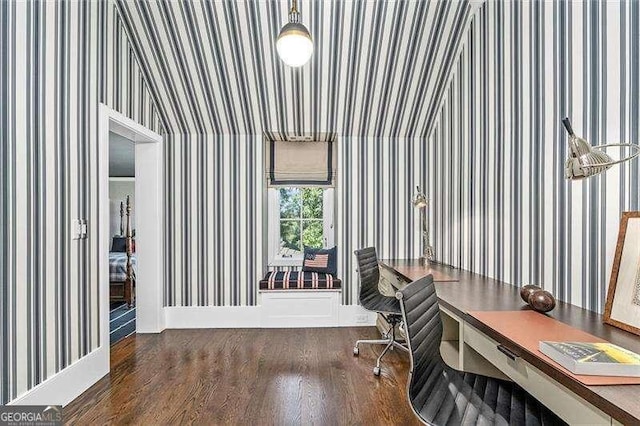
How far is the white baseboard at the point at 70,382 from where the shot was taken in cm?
203

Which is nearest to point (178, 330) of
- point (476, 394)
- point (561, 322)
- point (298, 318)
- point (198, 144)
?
point (298, 318)

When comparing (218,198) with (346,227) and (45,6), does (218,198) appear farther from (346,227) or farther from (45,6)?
(45,6)

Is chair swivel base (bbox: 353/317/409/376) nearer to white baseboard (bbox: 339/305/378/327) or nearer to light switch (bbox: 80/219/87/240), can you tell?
white baseboard (bbox: 339/305/378/327)

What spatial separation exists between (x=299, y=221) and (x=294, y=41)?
2.58 metres

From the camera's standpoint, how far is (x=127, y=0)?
275 centimetres

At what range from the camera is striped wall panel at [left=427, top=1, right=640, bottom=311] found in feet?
5.31

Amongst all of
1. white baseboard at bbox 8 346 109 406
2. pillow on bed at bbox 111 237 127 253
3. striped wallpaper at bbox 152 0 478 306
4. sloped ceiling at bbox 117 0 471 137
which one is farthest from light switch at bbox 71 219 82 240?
pillow on bed at bbox 111 237 127 253

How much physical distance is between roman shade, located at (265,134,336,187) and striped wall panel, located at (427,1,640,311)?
1.45m

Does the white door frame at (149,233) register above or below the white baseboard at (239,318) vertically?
above

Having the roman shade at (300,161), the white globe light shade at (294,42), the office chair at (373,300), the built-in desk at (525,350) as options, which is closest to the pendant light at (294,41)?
the white globe light shade at (294,42)

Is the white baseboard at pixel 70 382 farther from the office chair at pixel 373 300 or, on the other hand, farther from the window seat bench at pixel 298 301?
the office chair at pixel 373 300

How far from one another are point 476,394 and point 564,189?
4.06 ft

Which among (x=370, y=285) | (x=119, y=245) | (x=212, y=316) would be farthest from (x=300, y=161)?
(x=119, y=245)

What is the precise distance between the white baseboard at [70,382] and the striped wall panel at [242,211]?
128 centimetres
